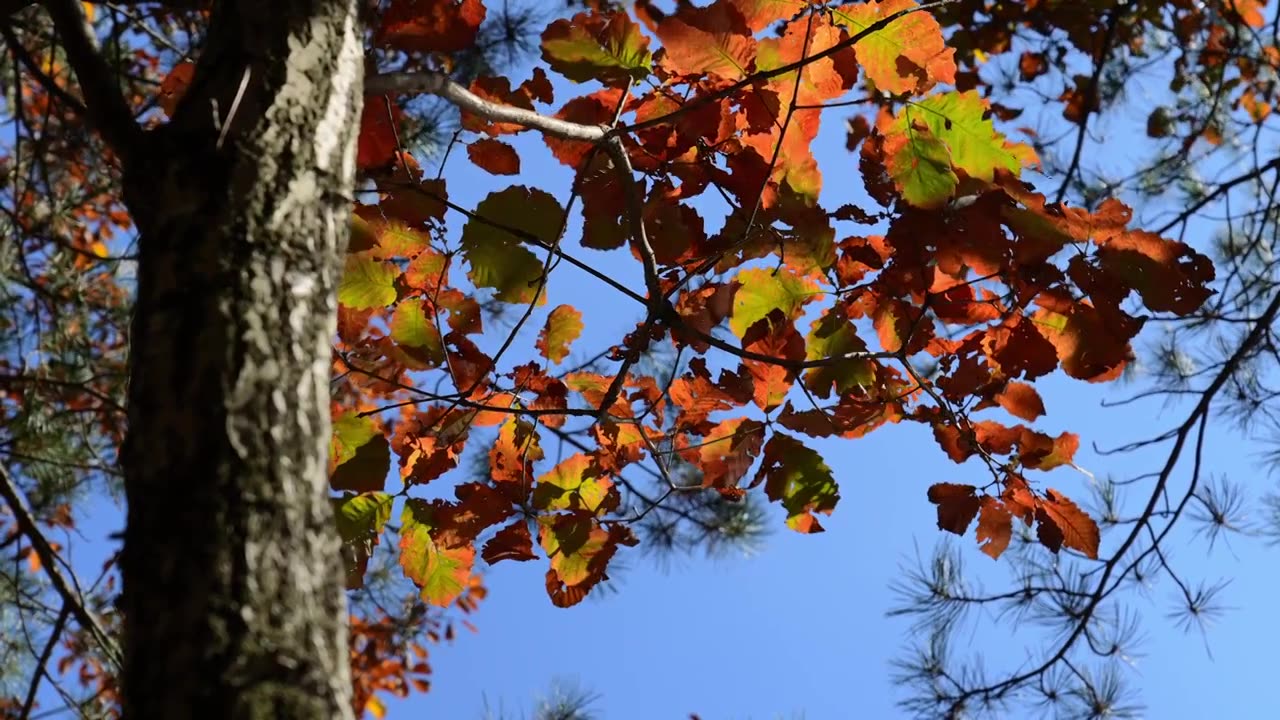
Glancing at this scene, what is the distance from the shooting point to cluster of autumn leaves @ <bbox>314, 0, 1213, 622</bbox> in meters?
1.51

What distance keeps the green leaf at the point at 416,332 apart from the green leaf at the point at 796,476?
2.04 feet

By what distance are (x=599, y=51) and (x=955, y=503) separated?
99cm

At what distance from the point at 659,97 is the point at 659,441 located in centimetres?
72

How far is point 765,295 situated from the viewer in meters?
1.67

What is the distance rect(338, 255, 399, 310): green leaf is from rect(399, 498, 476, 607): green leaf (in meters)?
0.39

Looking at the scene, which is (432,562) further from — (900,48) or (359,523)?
(900,48)

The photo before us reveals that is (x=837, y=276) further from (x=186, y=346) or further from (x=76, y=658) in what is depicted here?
(x=76, y=658)

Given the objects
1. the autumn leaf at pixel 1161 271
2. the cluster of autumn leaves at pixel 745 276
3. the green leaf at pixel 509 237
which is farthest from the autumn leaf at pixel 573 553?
the autumn leaf at pixel 1161 271

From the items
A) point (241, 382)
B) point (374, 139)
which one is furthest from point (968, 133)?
point (241, 382)

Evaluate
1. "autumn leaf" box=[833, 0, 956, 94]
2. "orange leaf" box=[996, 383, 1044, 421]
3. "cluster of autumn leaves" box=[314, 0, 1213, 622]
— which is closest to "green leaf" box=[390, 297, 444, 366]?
"cluster of autumn leaves" box=[314, 0, 1213, 622]

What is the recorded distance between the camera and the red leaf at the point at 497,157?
1.76 m

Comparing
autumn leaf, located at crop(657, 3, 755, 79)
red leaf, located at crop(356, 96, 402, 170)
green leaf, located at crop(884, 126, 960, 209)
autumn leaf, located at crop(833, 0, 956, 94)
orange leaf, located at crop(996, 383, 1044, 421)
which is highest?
red leaf, located at crop(356, 96, 402, 170)

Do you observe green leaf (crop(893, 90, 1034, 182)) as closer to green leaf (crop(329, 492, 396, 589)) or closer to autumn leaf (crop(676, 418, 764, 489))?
autumn leaf (crop(676, 418, 764, 489))

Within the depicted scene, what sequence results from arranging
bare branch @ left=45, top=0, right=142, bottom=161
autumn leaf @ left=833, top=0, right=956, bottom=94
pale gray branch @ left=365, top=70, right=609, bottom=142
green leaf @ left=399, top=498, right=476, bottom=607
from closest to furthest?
bare branch @ left=45, top=0, right=142, bottom=161
pale gray branch @ left=365, top=70, right=609, bottom=142
autumn leaf @ left=833, top=0, right=956, bottom=94
green leaf @ left=399, top=498, right=476, bottom=607
